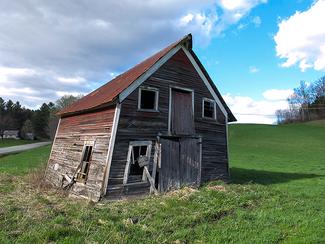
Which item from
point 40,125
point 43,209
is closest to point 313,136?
point 43,209

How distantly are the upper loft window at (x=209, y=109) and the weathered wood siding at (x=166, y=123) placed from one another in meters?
0.27

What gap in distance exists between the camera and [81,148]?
1620 centimetres

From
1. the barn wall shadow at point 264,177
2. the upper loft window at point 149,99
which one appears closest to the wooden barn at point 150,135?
the upper loft window at point 149,99

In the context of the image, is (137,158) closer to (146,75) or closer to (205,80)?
(146,75)

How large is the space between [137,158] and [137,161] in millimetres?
164

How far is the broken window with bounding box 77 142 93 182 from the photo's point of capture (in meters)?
15.3

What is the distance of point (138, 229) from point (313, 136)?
5628 centimetres

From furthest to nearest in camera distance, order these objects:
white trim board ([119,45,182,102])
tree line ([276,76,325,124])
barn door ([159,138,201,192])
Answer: tree line ([276,76,325,124])
barn door ([159,138,201,192])
white trim board ([119,45,182,102])

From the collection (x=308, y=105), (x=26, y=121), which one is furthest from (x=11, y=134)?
(x=308, y=105)

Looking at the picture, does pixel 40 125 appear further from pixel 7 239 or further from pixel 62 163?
pixel 7 239

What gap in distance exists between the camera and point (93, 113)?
1623 cm

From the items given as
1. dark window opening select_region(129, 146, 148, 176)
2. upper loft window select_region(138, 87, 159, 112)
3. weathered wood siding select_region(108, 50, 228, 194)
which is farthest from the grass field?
upper loft window select_region(138, 87, 159, 112)

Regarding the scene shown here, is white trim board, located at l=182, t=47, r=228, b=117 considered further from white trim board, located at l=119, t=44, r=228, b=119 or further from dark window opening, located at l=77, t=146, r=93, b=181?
dark window opening, located at l=77, t=146, r=93, b=181

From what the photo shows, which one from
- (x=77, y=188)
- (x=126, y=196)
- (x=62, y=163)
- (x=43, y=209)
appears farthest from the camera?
(x=62, y=163)
